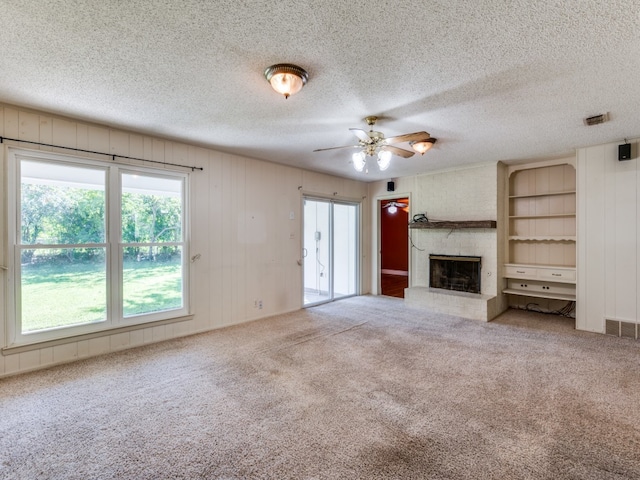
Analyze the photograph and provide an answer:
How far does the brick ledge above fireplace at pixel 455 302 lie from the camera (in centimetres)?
470

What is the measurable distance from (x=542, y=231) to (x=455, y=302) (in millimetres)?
1861

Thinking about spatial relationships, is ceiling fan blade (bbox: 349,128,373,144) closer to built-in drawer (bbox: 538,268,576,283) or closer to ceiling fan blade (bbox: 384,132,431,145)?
ceiling fan blade (bbox: 384,132,431,145)

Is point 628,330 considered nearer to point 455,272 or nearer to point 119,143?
point 455,272

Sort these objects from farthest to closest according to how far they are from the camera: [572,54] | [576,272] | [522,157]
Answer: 1. [522,157]
2. [576,272]
3. [572,54]

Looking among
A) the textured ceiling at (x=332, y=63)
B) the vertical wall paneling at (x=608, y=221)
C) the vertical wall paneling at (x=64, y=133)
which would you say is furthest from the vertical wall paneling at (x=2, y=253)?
the vertical wall paneling at (x=608, y=221)

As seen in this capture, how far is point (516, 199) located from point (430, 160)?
1.78 metres

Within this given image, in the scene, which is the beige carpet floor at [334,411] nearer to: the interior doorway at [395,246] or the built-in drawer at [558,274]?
the built-in drawer at [558,274]

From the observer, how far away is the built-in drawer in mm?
4496

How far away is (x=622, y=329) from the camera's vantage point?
3.94m

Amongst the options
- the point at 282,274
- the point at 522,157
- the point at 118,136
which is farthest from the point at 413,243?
the point at 118,136

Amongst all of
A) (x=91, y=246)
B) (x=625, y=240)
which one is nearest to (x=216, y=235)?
(x=91, y=246)

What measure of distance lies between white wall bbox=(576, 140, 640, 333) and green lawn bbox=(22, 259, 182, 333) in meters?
5.43

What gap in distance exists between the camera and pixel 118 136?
11.5ft

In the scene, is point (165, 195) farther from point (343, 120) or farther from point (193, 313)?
point (343, 120)
